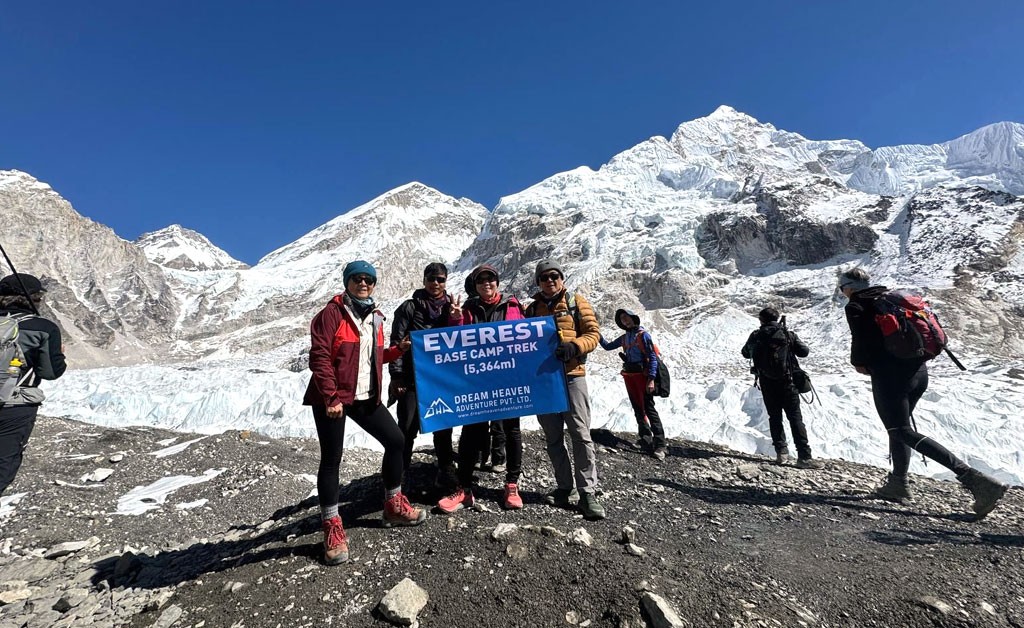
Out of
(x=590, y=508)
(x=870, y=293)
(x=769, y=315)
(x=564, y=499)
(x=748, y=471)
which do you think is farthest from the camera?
(x=769, y=315)

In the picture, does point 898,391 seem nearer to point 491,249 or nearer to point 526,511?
point 526,511

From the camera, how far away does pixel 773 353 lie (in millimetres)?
6594

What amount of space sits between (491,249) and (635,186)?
31942 millimetres

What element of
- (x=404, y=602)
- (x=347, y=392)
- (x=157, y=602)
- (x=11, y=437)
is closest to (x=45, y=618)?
(x=157, y=602)

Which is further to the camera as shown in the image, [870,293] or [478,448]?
[870,293]

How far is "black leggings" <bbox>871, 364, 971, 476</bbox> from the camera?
179 inches

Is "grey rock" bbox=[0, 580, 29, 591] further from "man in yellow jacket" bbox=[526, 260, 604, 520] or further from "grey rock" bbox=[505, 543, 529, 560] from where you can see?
"man in yellow jacket" bbox=[526, 260, 604, 520]

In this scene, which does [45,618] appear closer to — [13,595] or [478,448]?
[13,595]

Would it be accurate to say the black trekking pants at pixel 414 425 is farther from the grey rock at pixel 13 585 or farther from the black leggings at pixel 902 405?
the black leggings at pixel 902 405

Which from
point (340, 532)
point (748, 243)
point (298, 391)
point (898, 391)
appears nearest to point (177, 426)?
point (298, 391)

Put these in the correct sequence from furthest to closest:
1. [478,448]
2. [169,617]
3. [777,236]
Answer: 1. [777,236]
2. [478,448]
3. [169,617]

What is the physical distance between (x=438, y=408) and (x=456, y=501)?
842 mm

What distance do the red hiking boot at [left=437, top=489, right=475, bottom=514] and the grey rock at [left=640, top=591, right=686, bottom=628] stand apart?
6.01ft

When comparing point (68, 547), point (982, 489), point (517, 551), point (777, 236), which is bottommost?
point (68, 547)
